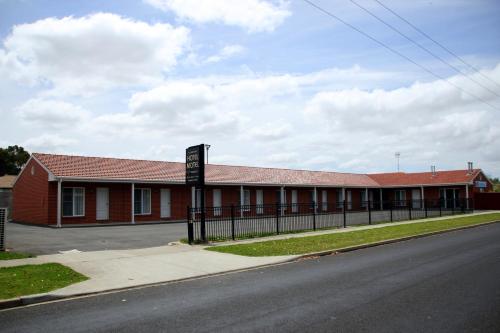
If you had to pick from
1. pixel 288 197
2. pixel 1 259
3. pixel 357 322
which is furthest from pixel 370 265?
pixel 288 197

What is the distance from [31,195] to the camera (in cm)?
2880

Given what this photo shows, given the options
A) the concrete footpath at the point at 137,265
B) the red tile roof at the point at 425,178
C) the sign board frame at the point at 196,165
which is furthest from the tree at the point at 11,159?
the concrete footpath at the point at 137,265

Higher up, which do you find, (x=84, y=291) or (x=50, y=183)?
(x=50, y=183)

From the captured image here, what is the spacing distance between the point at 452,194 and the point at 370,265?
40905mm

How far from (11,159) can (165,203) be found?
157 feet

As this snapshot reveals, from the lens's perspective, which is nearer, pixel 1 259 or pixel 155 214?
pixel 1 259

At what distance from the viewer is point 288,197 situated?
41375 mm

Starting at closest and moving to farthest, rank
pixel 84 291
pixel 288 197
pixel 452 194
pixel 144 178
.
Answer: pixel 84 291
pixel 144 178
pixel 288 197
pixel 452 194

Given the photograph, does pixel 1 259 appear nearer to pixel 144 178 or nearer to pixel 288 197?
pixel 144 178

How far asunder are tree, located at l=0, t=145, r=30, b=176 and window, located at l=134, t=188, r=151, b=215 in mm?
46757

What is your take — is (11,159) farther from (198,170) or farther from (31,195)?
(198,170)

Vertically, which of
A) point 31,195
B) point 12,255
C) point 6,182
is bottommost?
point 12,255

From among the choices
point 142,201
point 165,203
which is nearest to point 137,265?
point 142,201

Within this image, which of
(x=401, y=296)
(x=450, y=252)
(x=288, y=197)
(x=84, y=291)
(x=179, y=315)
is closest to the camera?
(x=179, y=315)
